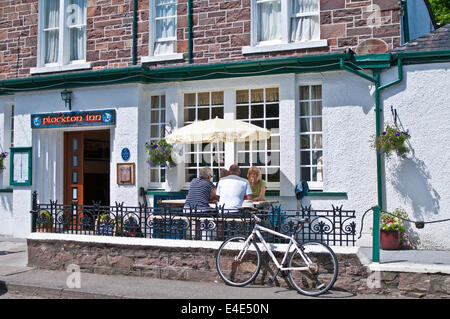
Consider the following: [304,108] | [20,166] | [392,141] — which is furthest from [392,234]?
[20,166]

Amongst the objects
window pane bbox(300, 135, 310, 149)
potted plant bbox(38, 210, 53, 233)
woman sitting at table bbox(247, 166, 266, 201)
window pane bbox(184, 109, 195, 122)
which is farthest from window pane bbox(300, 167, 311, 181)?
potted plant bbox(38, 210, 53, 233)

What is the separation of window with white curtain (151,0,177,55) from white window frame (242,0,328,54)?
188 cm

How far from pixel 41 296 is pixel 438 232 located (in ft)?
21.8

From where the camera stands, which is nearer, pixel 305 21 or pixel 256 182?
pixel 256 182

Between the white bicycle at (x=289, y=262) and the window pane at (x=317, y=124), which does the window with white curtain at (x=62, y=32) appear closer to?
the window pane at (x=317, y=124)

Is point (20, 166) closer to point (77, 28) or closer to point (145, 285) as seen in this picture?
point (77, 28)

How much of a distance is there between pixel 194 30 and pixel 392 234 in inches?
241

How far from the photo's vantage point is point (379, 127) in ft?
32.8

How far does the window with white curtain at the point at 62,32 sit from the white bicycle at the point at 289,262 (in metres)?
7.38

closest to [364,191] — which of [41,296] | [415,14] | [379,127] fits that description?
[379,127]

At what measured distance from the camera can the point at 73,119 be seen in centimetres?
1241

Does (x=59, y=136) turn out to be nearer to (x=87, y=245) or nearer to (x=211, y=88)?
(x=211, y=88)

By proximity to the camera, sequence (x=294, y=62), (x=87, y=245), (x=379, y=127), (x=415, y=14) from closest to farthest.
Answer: (x=87, y=245)
(x=379, y=127)
(x=294, y=62)
(x=415, y=14)
